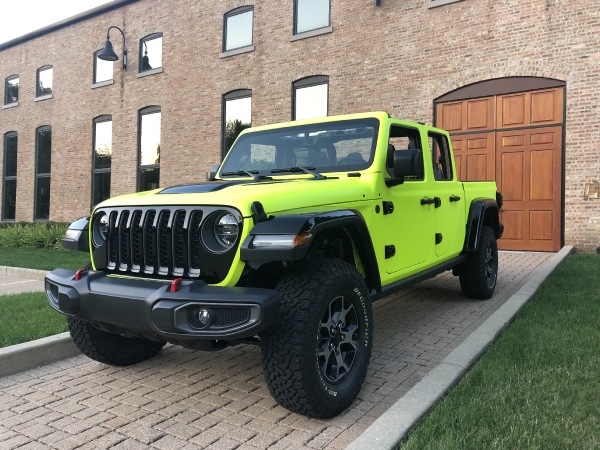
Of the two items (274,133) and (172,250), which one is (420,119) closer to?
(274,133)

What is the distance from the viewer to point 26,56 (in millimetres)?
19719

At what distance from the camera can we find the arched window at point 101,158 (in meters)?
16.9

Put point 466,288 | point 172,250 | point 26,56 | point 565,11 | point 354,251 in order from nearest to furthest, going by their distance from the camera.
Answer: point 172,250, point 354,251, point 466,288, point 565,11, point 26,56

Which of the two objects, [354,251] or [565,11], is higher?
[565,11]

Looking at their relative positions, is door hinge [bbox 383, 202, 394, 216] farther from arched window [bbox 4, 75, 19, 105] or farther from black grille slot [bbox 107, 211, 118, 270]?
arched window [bbox 4, 75, 19, 105]

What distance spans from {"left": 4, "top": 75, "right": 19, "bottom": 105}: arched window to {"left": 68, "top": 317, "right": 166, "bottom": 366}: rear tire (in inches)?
791

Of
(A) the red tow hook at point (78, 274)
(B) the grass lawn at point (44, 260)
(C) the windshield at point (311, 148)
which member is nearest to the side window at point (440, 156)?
(C) the windshield at point (311, 148)

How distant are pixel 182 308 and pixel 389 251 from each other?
1777mm

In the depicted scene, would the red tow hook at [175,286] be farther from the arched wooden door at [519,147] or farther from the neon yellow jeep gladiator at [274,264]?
the arched wooden door at [519,147]

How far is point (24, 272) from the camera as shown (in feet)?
29.5

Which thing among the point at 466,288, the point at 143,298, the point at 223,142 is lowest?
the point at 466,288

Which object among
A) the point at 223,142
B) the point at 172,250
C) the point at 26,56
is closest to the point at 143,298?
the point at 172,250

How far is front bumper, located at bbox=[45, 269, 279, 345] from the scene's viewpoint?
2479 millimetres

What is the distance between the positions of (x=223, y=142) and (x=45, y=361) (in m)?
10.9
